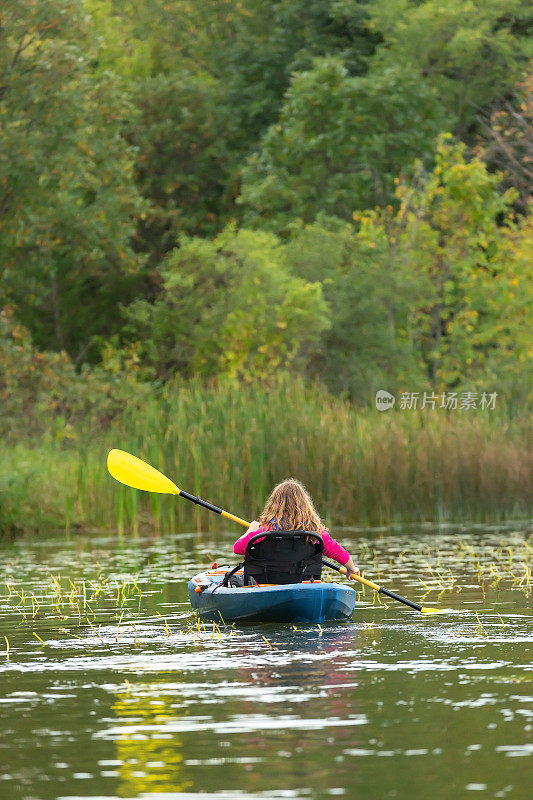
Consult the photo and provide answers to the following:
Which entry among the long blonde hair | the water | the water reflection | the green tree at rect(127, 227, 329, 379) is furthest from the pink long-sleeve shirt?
the green tree at rect(127, 227, 329, 379)

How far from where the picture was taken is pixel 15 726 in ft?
29.2

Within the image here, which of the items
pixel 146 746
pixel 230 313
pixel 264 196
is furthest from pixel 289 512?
pixel 264 196

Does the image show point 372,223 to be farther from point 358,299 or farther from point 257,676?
point 257,676

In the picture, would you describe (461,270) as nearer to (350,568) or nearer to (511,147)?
(511,147)

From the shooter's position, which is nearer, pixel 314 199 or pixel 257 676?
pixel 257 676

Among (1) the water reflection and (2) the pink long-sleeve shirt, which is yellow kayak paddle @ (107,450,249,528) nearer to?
(2) the pink long-sleeve shirt

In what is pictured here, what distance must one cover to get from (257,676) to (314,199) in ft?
97.6

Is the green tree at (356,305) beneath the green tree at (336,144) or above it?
beneath

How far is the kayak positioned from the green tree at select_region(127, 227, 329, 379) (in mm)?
16730

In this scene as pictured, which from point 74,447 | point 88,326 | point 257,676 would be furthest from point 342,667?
point 88,326

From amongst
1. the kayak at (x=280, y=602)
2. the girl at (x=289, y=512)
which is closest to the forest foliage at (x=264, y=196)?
the girl at (x=289, y=512)

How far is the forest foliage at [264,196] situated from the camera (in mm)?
30844

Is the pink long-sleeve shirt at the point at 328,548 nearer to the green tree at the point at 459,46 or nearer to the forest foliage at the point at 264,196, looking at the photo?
the forest foliage at the point at 264,196

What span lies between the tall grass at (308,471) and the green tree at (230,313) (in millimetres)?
5766
